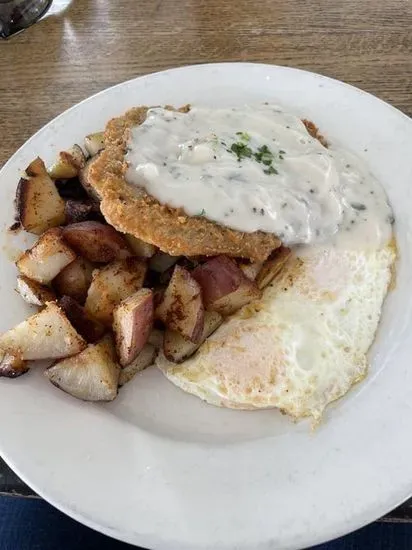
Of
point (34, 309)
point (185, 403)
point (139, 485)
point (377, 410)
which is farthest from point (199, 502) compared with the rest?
point (34, 309)

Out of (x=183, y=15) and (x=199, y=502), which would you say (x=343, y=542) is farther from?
(x=183, y=15)

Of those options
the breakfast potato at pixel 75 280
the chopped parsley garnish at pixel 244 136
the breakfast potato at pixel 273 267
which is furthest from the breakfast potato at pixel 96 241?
the chopped parsley garnish at pixel 244 136

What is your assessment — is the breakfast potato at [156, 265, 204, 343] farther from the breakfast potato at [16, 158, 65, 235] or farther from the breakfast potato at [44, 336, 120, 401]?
the breakfast potato at [16, 158, 65, 235]

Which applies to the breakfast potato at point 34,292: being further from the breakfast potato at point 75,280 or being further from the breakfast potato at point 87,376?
the breakfast potato at point 87,376

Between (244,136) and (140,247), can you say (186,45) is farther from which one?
(140,247)

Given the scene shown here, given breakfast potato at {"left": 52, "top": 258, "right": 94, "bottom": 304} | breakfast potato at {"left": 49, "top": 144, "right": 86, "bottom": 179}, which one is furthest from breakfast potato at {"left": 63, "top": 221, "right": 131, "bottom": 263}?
breakfast potato at {"left": 49, "top": 144, "right": 86, "bottom": 179}

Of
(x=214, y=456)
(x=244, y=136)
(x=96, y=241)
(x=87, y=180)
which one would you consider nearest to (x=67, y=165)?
(x=87, y=180)
